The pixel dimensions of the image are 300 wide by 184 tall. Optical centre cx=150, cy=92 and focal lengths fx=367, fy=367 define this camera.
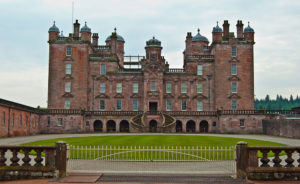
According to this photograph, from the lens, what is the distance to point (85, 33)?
68188 millimetres

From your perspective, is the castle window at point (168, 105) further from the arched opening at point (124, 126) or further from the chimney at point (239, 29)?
the chimney at point (239, 29)

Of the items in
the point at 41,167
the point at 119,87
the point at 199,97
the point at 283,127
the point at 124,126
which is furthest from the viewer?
the point at 119,87

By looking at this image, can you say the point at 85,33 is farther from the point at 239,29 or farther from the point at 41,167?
the point at 41,167

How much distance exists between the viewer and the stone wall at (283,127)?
1719 inches

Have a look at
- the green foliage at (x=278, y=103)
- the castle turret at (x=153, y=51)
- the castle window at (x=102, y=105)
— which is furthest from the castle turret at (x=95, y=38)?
the green foliage at (x=278, y=103)

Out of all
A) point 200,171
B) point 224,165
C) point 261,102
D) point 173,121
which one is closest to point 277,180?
point 200,171

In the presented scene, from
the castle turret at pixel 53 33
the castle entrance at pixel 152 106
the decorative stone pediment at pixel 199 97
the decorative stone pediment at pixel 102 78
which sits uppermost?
the castle turret at pixel 53 33

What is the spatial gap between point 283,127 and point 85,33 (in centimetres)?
3910

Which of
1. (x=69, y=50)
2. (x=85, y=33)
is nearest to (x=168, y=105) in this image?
(x=85, y=33)

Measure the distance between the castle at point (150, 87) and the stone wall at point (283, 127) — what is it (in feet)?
21.7

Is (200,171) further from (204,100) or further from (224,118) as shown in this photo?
(204,100)

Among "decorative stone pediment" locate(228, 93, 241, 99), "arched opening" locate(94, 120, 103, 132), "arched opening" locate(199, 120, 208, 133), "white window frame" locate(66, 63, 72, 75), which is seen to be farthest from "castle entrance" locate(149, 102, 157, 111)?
"white window frame" locate(66, 63, 72, 75)

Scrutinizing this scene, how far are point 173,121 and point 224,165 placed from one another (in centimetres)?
4125

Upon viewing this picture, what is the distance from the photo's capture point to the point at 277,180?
14062 millimetres
